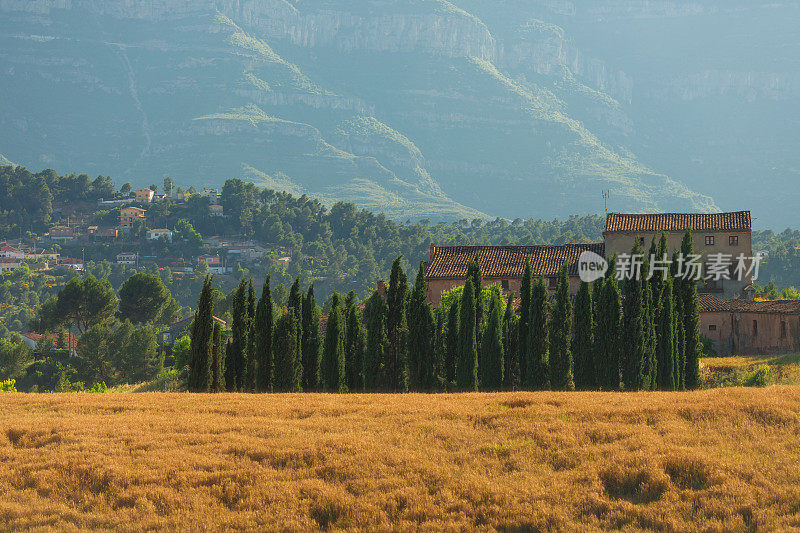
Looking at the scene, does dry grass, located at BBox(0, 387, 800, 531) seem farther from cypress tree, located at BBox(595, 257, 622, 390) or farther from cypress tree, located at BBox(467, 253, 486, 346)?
cypress tree, located at BBox(467, 253, 486, 346)

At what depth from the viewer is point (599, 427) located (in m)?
19.0

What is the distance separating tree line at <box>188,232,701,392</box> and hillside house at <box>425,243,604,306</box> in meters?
31.7

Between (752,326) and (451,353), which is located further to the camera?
(752,326)

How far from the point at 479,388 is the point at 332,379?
6.84m

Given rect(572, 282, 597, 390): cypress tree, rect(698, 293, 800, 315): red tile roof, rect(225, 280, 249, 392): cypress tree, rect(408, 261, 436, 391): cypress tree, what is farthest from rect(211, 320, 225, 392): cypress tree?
rect(698, 293, 800, 315): red tile roof

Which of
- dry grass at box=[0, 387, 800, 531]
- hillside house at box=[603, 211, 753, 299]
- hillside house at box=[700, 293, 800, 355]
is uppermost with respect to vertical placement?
hillside house at box=[603, 211, 753, 299]

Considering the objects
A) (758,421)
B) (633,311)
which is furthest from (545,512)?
(633,311)

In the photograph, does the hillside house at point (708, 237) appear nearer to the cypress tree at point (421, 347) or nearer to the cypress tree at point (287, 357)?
the cypress tree at point (421, 347)

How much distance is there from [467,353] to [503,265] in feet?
125

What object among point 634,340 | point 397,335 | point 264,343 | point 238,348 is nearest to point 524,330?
point 634,340

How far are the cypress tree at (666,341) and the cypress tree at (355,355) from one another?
13917 millimetres

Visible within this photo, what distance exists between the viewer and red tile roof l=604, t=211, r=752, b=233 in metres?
75.9

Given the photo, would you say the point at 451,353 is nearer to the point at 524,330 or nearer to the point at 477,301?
the point at 477,301

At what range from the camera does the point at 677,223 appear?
77625 millimetres
